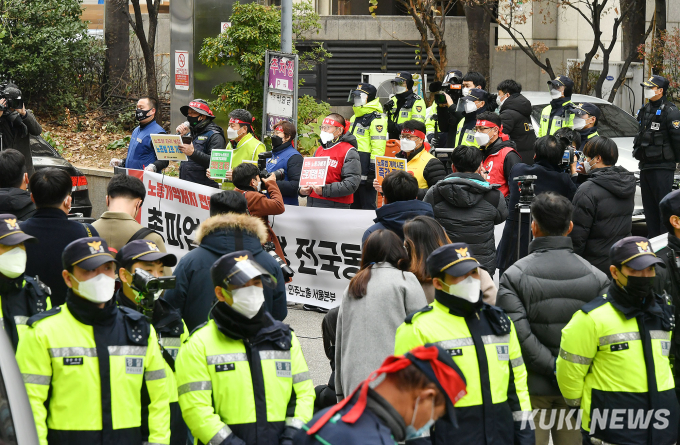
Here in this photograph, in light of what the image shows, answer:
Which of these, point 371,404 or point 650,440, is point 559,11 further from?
point 371,404

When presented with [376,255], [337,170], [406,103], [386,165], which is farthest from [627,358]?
[406,103]

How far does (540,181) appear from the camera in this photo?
Result: 7816 mm

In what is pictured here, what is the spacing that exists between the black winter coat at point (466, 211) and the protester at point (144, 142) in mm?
4511

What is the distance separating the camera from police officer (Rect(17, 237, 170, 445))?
12.6 ft

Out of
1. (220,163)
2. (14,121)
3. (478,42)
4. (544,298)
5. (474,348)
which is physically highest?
(478,42)

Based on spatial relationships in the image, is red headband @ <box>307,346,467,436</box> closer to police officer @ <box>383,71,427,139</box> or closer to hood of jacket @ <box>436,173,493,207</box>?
hood of jacket @ <box>436,173,493,207</box>

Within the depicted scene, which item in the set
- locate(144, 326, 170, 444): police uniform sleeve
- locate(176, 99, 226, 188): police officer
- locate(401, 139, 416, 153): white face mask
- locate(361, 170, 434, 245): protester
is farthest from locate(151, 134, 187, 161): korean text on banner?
locate(144, 326, 170, 444): police uniform sleeve

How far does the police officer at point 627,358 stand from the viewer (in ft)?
14.5

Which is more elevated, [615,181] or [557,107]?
[557,107]

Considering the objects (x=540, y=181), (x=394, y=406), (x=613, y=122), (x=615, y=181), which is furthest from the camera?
(x=613, y=122)

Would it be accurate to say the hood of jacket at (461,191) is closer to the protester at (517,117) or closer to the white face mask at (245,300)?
the white face mask at (245,300)

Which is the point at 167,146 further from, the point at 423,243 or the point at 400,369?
the point at 400,369

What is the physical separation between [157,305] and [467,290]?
64.8 inches

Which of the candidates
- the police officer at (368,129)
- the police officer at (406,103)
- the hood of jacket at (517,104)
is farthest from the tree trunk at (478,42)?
the police officer at (368,129)
